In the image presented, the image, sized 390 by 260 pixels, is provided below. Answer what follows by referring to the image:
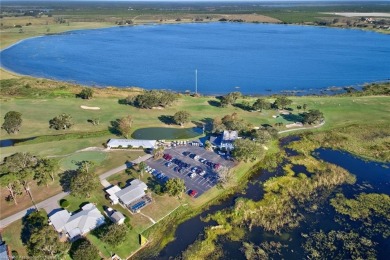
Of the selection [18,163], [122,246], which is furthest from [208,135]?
[18,163]

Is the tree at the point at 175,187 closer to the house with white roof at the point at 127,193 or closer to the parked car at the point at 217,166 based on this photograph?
the house with white roof at the point at 127,193

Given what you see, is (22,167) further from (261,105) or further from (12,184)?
(261,105)

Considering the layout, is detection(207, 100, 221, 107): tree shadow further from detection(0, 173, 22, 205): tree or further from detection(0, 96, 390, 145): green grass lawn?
detection(0, 173, 22, 205): tree

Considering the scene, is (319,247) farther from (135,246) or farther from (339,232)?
(135,246)

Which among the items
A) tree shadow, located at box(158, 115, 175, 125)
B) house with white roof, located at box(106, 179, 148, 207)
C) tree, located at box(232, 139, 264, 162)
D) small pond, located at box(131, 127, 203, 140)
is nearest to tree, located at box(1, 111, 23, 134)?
small pond, located at box(131, 127, 203, 140)

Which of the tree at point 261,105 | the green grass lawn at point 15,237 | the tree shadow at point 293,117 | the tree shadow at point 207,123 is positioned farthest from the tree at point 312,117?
the green grass lawn at point 15,237

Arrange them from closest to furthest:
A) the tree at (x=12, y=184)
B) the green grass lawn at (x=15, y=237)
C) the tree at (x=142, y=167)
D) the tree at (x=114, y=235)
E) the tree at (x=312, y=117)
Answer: the tree at (x=114, y=235)
the green grass lawn at (x=15, y=237)
the tree at (x=12, y=184)
the tree at (x=142, y=167)
the tree at (x=312, y=117)

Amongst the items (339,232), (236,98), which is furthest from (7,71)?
(339,232)
